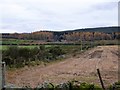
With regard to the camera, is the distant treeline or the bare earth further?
the distant treeline

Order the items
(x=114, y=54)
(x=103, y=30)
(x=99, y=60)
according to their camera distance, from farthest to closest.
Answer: (x=114, y=54) → (x=99, y=60) → (x=103, y=30)

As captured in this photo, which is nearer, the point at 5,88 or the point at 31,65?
the point at 5,88

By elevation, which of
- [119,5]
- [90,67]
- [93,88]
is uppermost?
[119,5]

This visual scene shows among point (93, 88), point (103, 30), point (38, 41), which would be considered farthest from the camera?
point (38, 41)

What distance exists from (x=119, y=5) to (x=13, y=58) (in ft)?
32.9

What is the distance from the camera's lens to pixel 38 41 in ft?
74.4

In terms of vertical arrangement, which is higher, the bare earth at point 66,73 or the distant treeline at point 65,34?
the distant treeline at point 65,34

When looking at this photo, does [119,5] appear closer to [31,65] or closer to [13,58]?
[13,58]

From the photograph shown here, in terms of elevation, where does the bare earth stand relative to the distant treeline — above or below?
below

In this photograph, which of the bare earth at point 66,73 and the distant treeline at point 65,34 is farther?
the distant treeline at point 65,34

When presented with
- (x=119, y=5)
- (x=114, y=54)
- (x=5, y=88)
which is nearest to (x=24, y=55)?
(x=114, y=54)

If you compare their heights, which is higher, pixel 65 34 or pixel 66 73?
pixel 65 34

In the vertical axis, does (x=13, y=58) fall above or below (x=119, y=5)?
below

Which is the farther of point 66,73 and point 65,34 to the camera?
point 65,34
